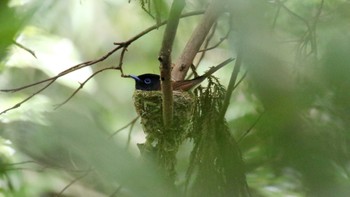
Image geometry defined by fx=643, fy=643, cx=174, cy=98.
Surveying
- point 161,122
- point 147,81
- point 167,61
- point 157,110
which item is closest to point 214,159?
point 167,61

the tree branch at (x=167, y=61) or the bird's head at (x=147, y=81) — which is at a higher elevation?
the bird's head at (x=147, y=81)

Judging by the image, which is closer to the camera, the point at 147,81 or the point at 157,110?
the point at 157,110

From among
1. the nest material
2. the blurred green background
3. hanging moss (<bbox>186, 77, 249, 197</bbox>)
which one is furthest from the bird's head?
the blurred green background

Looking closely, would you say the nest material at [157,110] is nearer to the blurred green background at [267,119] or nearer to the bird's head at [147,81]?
the bird's head at [147,81]

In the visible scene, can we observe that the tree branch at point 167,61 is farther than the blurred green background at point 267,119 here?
Yes

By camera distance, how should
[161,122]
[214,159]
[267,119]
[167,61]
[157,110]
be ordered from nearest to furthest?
1. [267,119]
2. [214,159]
3. [167,61]
4. [161,122]
5. [157,110]

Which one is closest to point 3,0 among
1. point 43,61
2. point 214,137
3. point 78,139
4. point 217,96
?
point 78,139

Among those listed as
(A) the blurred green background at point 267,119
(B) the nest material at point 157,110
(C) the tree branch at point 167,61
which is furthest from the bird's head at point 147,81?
(A) the blurred green background at point 267,119

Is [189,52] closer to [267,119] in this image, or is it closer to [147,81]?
[147,81]

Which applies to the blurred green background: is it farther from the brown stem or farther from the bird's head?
the bird's head
